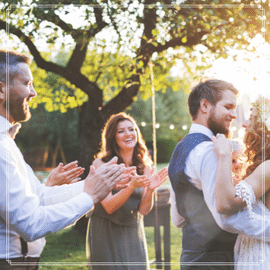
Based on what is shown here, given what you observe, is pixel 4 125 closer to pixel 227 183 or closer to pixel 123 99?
pixel 227 183

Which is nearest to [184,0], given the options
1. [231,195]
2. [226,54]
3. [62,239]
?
[226,54]

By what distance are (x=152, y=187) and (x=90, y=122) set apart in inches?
109

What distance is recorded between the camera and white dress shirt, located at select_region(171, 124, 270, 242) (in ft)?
5.65

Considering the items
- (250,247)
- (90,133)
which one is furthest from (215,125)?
(90,133)

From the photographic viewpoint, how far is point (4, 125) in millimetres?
1607

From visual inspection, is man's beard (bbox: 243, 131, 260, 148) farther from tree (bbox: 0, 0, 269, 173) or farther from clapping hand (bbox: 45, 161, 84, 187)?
tree (bbox: 0, 0, 269, 173)

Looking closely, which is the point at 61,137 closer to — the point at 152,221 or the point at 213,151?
the point at 152,221

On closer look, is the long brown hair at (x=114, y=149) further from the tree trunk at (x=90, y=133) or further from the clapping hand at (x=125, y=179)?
the tree trunk at (x=90, y=133)

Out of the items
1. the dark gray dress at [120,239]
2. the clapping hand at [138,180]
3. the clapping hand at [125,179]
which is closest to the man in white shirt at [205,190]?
the clapping hand at [125,179]

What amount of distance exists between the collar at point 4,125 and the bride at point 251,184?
107cm

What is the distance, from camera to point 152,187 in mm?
2885

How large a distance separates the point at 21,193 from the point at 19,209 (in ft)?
0.23

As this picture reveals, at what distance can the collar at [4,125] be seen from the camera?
5.21 feet

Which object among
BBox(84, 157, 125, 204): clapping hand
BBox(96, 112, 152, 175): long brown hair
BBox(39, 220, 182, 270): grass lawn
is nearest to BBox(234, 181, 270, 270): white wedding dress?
BBox(84, 157, 125, 204): clapping hand
